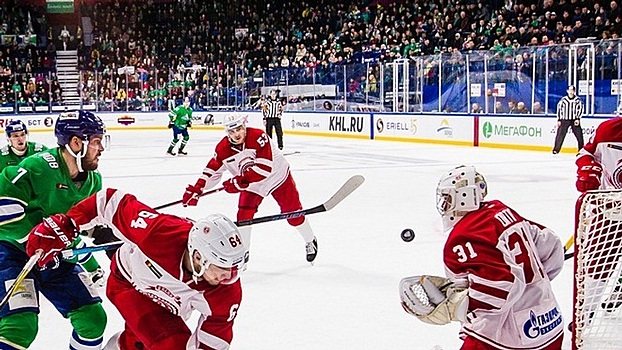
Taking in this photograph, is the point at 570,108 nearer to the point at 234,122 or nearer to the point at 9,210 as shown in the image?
the point at 234,122

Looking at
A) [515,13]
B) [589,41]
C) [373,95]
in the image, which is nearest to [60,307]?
[589,41]

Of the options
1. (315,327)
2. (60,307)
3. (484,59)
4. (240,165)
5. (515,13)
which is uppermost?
(515,13)

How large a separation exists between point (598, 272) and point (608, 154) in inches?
48.7

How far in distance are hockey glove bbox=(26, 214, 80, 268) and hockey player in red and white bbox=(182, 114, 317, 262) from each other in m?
2.43

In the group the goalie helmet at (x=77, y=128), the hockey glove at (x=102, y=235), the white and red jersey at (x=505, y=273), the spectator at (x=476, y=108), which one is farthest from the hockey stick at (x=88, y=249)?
the spectator at (x=476, y=108)

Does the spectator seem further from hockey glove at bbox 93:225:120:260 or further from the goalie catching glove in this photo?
the goalie catching glove

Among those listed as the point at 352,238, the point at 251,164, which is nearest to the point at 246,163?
the point at 251,164

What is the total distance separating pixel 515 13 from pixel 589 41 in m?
4.43

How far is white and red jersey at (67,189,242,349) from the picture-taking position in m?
2.10

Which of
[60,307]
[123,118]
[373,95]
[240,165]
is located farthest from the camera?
[123,118]

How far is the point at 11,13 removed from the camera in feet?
85.5

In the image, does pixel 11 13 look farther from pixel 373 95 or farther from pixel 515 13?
pixel 515 13

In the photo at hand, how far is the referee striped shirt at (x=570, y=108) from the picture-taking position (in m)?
11.5

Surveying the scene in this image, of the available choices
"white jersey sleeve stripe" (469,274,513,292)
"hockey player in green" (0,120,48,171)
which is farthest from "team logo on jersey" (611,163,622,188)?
"hockey player in green" (0,120,48,171)
